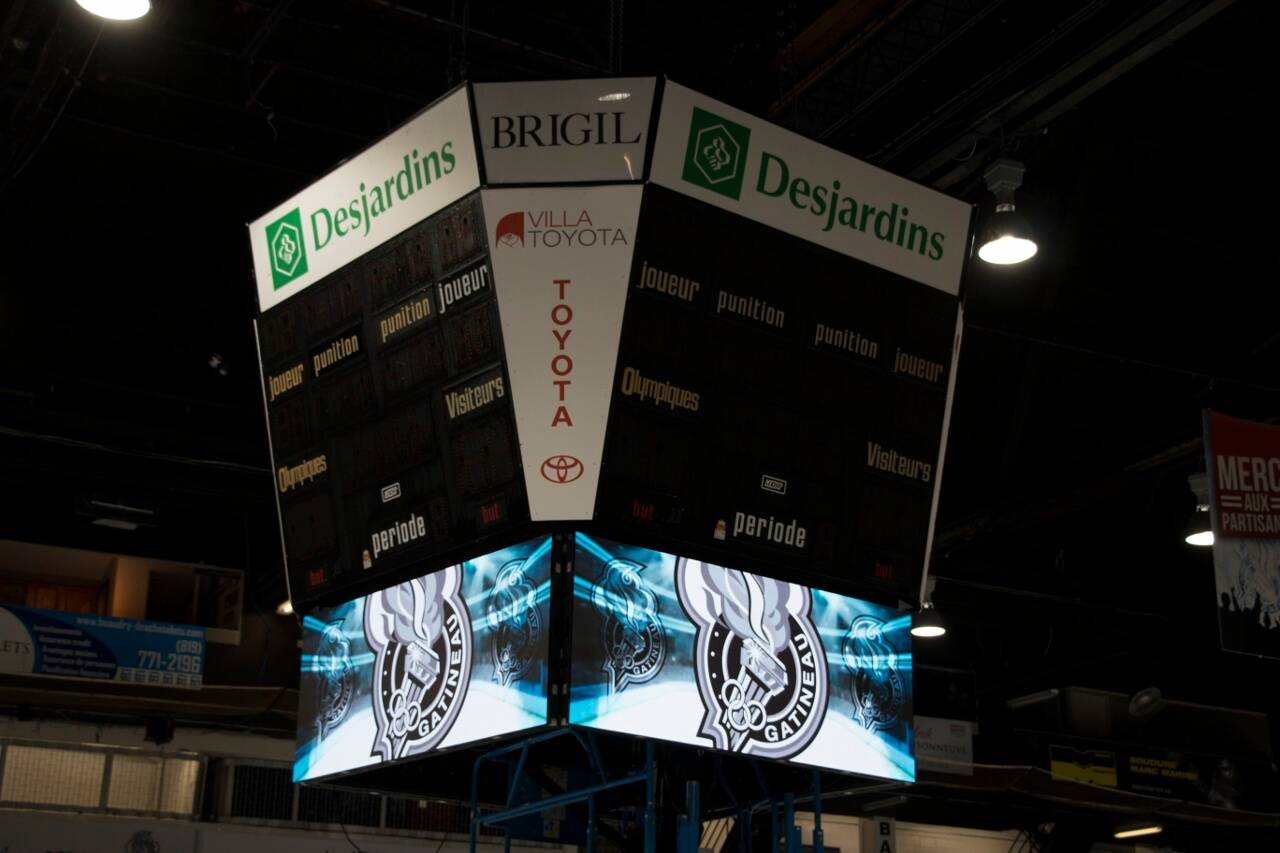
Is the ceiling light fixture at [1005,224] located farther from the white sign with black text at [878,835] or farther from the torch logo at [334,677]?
the white sign with black text at [878,835]

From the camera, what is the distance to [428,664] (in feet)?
19.2

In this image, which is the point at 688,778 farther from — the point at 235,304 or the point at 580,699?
the point at 235,304

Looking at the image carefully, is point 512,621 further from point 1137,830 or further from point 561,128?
point 1137,830

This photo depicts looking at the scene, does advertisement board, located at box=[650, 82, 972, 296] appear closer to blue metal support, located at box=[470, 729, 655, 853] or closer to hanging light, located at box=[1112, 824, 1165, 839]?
blue metal support, located at box=[470, 729, 655, 853]

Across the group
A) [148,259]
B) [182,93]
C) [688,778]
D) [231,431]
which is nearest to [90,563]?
[231,431]

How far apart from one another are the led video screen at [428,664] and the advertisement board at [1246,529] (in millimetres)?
4953

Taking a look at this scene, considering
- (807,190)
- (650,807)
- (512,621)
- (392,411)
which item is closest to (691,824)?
(650,807)

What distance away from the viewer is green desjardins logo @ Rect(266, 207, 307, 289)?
6547 millimetres

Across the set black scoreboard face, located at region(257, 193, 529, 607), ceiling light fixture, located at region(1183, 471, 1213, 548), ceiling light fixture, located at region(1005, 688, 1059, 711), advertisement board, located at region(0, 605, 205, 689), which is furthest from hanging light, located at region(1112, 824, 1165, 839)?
black scoreboard face, located at region(257, 193, 529, 607)

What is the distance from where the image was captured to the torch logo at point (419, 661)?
5719 millimetres

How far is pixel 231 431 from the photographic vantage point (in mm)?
12500

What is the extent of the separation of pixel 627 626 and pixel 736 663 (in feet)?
1.74

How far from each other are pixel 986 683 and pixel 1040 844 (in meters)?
2.46

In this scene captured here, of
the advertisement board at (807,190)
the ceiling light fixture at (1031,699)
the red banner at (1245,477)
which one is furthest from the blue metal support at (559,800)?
the ceiling light fixture at (1031,699)
